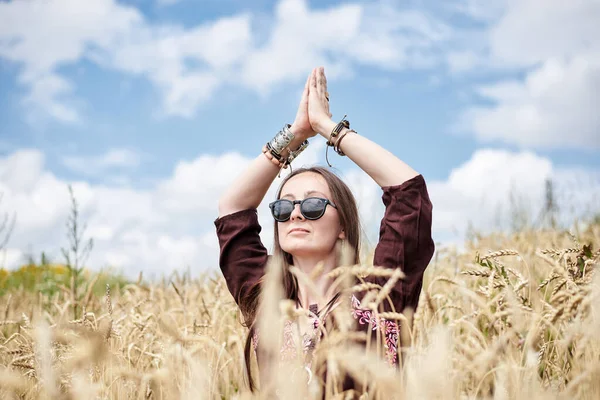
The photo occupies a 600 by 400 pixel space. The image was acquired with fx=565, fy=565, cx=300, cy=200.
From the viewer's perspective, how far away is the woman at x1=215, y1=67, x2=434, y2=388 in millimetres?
2596

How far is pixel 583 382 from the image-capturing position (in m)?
1.46

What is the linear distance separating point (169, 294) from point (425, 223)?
387 centimetres

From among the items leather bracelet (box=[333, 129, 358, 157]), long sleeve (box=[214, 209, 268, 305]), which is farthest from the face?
long sleeve (box=[214, 209, 268, 305])

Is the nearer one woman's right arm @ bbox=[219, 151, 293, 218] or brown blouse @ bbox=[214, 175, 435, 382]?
brown blouse @ bbox=[214, 175, 435, 382]

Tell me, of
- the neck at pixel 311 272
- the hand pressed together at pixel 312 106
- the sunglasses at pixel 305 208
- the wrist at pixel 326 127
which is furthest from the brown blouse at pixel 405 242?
the hand pressed together at pixel 312 106

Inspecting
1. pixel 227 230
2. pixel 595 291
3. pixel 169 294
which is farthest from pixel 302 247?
pixel 169 294

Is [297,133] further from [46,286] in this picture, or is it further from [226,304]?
[46,286]

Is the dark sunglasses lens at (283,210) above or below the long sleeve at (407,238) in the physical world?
above

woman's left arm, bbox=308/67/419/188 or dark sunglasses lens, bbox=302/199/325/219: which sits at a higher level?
woman's left arm, bbox=308/67/419/188

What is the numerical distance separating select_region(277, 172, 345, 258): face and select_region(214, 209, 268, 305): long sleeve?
0.90 feet

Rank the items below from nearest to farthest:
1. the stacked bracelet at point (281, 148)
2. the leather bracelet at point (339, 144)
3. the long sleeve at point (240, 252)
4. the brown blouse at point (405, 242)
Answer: the brown blouse at point (405, 242) < the leather bracelet at point (339, 144) < the long sleeve at point (240, 252) < the stacked bracelet at point (281, 148)

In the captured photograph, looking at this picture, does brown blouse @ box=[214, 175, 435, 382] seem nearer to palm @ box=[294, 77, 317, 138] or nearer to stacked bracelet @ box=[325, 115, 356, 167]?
stacked bracelet @ box=[325, 115, 356, 167]

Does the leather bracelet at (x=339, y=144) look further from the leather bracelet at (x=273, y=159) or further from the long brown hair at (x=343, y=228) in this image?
the leather bracelet at (x=273, y=159)

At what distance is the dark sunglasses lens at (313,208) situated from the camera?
2750 millimetres
